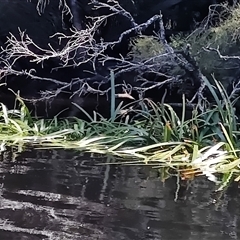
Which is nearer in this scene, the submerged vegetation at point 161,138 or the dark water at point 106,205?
the dark water at point 106,205

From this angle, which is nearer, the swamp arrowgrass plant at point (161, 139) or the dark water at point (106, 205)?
the dark water at point (106, 205)

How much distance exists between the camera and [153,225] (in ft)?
6.39

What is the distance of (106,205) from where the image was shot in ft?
7.14

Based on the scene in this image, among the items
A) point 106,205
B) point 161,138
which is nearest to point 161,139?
point 161,138

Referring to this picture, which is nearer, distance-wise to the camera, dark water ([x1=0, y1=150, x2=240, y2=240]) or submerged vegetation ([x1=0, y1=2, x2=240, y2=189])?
dark water ([x1=0, y1=150, x2=240, y2=240])

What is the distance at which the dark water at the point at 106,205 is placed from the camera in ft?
6.14

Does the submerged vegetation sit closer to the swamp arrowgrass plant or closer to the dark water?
the swamp arrowgrass plant

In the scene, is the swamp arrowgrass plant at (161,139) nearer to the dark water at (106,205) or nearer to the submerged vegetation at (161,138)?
the submerged vegetation at (161,138)

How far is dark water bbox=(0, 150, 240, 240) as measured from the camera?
6.14 ft

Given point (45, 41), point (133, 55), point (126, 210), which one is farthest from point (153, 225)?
point (45, 41)

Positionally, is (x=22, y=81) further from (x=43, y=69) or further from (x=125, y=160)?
(x=125, y=160)

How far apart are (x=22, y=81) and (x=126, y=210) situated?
753cm

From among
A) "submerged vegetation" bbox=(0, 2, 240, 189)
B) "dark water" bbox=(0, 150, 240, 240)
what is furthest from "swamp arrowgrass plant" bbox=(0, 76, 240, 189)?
"dark water" bbox=(0, 150, 240, 240)

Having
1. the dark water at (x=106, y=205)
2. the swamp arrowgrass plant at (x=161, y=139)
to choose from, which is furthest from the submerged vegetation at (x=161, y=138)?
the dark water at (x=106, y=205)
